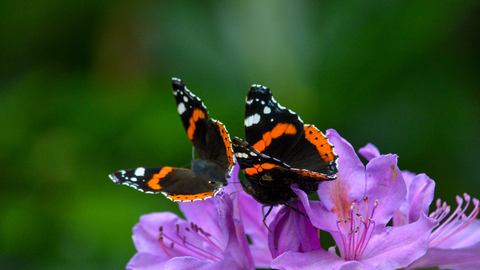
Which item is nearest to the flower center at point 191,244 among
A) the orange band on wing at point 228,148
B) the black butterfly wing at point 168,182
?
the black butterfly wing at point 168,182

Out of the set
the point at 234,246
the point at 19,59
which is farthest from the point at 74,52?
the point at 234,246

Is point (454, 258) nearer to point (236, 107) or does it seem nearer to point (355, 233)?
point (355, 233)

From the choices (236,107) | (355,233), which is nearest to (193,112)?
(355,233)

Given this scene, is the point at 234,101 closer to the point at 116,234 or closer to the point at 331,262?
the point at 116,234

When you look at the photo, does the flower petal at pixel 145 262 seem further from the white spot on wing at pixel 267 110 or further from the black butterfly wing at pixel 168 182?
the white spot on wing at pixel 267 110

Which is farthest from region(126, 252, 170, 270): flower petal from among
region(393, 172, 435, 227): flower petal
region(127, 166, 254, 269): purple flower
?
region(393, 172, 435, 227): flower petal
